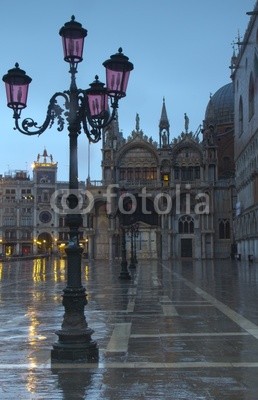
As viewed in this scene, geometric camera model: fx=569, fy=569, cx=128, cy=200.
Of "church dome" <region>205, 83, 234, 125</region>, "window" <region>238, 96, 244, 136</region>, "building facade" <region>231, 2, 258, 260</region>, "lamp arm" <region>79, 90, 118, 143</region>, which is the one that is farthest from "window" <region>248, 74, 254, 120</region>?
"lamp arm" <region>79, 90, 118, 143</region>

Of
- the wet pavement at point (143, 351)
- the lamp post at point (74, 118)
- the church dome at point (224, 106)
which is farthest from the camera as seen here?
the church dome at point (224, 106)

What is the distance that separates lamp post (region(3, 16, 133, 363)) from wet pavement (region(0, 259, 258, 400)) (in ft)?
1.39

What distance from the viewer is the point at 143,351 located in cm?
973

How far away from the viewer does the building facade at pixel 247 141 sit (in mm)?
52812

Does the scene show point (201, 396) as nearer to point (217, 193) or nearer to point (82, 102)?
point (82, 102)

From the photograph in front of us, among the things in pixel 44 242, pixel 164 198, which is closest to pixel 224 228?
pixel 164 198

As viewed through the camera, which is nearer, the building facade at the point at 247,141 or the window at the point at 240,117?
the building facade at the point at 247,141

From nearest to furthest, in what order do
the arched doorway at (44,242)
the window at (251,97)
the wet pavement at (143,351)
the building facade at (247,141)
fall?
the wet pavement at (143,351)
the building facade at (247,141)
the window at (251,97)
the arched doorway at (44,242)

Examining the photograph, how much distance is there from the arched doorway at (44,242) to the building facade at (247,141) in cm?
5656

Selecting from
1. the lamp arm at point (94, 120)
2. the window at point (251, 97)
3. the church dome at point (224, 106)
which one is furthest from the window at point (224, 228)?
the lamp arm at point (94, 120)

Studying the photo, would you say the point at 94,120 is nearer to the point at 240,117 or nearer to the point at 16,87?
the point at 16,87

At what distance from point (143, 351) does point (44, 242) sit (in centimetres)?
10723

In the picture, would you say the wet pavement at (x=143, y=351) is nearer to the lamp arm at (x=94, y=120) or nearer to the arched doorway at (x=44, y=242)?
the lamp arm at (x=94, y=120)

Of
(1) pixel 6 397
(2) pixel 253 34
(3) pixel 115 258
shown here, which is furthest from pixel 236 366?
(3) pixel 115 258
